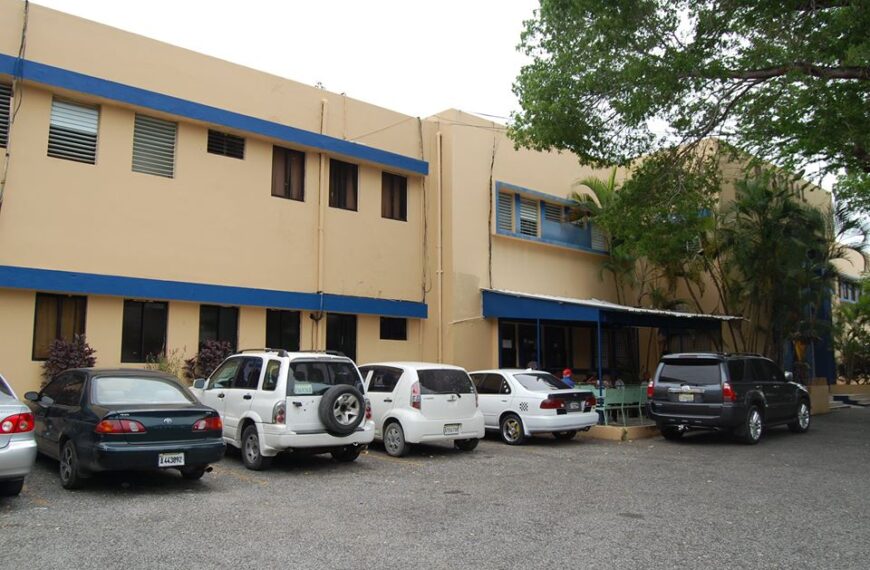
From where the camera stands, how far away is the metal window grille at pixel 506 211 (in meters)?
20.3

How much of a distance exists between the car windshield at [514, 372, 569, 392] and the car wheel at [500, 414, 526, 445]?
26.3 inches

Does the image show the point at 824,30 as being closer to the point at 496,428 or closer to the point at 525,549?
the point at 496,428

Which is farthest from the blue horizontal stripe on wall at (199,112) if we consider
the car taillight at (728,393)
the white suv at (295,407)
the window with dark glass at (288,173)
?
the car taillight at (728,393)

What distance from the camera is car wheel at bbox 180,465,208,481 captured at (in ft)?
31.1

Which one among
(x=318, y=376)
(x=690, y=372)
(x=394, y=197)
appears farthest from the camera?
(x=394, y=197)

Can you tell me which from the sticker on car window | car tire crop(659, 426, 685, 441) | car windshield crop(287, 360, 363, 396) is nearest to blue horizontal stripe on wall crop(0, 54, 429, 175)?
car windshield crop(287, 360, 363, 396)

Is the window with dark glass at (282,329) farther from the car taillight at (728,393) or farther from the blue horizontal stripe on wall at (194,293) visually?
the car taillight at (728,393)

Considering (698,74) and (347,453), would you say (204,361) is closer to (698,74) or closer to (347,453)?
(347,453)

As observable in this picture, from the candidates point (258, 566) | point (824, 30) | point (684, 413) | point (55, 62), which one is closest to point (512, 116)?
point (824, 30)

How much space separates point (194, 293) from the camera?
48.4 ft

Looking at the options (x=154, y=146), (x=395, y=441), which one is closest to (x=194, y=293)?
(x=154, y=146)

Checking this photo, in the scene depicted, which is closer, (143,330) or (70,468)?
(70,468)

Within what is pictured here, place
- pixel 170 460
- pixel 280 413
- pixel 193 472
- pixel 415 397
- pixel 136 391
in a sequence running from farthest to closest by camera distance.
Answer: pixel 415 397, pixel 280 413, pixel 193 472, pixel 136 391, pixel 170 460

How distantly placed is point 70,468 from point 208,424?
1.67 metres
